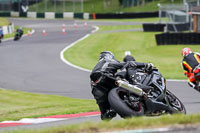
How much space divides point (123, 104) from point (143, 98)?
48 cm

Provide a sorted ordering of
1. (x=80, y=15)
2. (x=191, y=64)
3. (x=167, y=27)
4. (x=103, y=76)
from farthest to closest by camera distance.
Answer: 1. (x=80, y=15)
2. (x=167, y=27)
3. (x=191, y=64)
4. (x=103, y=76)

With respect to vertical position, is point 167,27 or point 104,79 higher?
point 104,79

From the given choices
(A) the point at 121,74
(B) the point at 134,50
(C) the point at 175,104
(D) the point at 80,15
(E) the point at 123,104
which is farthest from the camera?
(D) the point at 80,15

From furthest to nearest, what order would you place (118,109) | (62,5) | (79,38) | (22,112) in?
(62,5), (79,38), (22,112), (118,109)

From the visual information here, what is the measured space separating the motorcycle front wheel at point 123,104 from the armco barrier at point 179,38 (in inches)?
827

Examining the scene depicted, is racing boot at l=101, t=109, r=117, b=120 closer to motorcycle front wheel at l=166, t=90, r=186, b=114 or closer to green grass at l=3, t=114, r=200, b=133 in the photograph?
motorcycle front wheel at l=166, t=90, r=186, b=114

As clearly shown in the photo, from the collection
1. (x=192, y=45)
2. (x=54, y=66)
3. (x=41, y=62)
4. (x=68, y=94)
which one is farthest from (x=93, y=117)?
(x=192, y=45)

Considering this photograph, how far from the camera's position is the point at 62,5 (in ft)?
212

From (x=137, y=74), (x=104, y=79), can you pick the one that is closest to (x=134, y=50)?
(x=137, y=74)

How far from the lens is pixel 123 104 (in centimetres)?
680

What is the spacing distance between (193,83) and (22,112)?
469cm

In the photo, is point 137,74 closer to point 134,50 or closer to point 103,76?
point 103,76

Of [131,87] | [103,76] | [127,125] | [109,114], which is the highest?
[103,76]

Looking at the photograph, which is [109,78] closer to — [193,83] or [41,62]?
[193,83]
